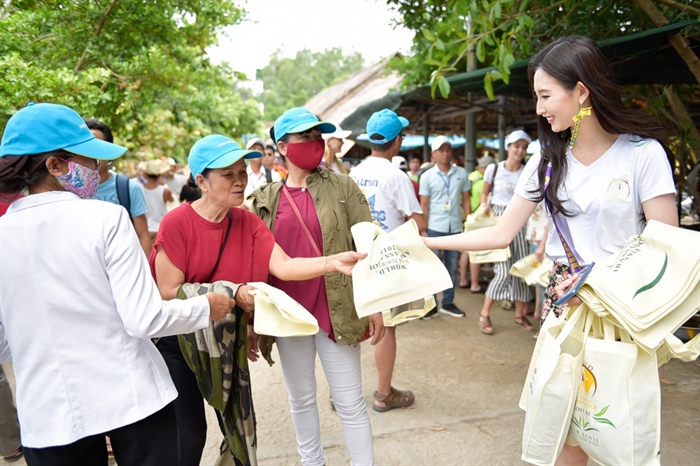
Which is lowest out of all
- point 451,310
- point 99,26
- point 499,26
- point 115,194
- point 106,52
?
point 451,310

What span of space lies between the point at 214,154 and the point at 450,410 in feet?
8.61

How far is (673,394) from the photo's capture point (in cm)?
381

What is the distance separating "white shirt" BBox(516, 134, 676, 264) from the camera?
195 centimetres

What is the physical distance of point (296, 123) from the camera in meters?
2.67

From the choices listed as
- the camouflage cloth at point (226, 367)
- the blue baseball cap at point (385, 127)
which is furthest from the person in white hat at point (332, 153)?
the camouflage cloth at point (226, 367)

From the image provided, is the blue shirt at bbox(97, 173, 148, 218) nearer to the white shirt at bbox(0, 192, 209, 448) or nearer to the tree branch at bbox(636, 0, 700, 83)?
the white shirt at bbox(0, 192, 209, 448)

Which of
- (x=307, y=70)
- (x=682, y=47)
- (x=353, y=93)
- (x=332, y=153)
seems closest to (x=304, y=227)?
(x=332, y=153)

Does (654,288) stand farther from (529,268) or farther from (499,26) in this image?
(529,268)

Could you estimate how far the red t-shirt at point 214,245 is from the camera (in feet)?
7.49

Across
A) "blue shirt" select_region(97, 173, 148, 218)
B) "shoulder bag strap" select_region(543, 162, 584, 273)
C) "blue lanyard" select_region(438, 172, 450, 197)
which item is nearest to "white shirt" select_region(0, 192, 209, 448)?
"shoulder bag strap" select_region(543, 162, 584, 273)

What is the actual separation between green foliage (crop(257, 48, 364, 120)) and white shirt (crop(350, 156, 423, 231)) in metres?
48.8

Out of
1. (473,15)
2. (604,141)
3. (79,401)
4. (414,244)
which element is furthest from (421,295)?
(473,15)

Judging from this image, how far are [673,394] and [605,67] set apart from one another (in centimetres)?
298

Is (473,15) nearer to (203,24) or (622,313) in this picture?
(622,313)
